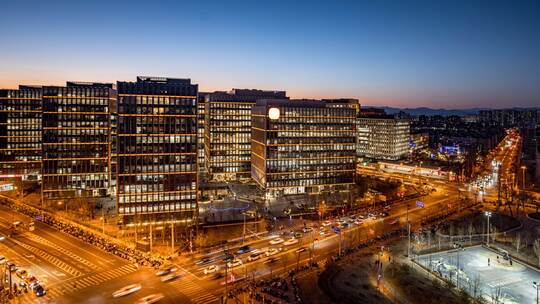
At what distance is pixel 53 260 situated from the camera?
7794cm

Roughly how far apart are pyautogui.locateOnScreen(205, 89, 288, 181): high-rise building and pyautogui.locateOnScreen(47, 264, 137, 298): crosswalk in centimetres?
9007

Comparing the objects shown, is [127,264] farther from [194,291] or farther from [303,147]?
[303,147]

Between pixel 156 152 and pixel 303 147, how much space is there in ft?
175

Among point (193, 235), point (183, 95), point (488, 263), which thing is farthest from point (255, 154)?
point (488, 263)

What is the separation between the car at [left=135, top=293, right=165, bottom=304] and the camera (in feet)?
197

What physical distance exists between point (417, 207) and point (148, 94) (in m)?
86.7

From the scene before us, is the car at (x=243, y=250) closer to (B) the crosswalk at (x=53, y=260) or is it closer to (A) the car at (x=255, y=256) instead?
(A) the car at (x=255, y=256)

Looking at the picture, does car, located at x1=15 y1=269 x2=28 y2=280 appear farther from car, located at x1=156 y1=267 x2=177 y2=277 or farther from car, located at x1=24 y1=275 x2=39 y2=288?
car, located at x1=156 y1=267 x2=177 y2=277

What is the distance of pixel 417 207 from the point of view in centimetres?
12325

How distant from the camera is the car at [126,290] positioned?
62.6m

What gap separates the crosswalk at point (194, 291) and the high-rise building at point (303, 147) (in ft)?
223

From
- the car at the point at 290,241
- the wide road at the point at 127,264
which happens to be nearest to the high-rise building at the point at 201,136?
the wide road at the point at 127,264

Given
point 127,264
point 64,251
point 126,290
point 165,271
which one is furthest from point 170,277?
point 64,251

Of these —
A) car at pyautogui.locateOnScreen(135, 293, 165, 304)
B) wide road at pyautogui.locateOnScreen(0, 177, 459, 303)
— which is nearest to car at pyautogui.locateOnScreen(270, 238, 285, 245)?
wide road at pyautogui.locateOnScreen(0, 177, 459, 303)
